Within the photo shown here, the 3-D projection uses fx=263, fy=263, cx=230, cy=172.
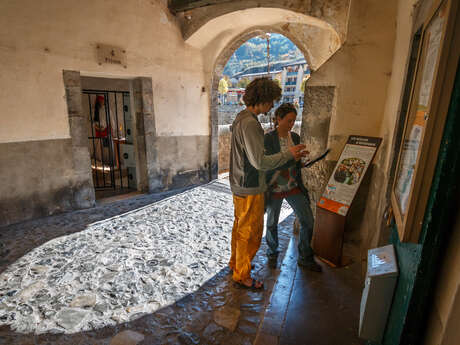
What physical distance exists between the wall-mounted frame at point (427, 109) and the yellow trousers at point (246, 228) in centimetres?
133

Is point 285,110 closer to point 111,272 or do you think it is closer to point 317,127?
point 317,127

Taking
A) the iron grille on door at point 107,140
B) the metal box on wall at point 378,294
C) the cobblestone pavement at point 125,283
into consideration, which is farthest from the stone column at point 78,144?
the metal box on wall at point 378,294

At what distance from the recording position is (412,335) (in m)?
1.23

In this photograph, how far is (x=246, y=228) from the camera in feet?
8.70

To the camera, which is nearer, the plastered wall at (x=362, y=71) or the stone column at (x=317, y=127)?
the plastered wall at (x=362, y=71)

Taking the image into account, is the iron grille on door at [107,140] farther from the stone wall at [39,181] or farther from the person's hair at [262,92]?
the person's hair at [262,92]

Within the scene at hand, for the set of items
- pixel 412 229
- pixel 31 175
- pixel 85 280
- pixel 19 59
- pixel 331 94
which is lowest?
pixel 85 280

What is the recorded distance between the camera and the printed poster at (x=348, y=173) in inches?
121

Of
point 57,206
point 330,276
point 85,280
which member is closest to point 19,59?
point 57,206

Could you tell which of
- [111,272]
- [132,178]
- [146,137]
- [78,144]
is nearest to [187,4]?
[146,137]

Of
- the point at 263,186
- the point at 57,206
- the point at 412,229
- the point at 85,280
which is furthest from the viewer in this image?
the point at 57,206

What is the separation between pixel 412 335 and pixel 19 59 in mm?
5879

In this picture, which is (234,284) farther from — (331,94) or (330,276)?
(331,94)

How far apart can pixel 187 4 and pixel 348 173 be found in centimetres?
532
